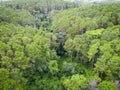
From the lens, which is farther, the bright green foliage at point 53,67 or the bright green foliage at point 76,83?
the bright green foliage at point 53,67

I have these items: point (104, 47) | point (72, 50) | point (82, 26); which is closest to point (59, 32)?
point (82, 26)

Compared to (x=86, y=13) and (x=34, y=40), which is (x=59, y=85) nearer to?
(x=34, y=40)

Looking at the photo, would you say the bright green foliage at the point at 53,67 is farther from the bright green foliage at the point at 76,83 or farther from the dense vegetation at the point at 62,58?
the bright green foliage at the point at 76,83

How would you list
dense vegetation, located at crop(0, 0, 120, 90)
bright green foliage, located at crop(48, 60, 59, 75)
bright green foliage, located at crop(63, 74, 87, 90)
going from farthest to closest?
bright green foliage, located at crop(48, 60, 59, 75), dense vegetation, located at crop(0, 0, 120, 90), bright green foliage, located at crop(63, 74, 87, 90)

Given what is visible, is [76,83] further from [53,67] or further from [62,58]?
[62,58]

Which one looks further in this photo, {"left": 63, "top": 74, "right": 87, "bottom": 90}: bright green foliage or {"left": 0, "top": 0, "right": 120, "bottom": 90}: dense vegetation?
{"left": 0, "top": 0, "right": 120, "bottom": 90}: dense vegetation

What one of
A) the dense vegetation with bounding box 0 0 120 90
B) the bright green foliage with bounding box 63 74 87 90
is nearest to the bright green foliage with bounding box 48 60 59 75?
the dense vegetation with bounding box 0 0 120 90

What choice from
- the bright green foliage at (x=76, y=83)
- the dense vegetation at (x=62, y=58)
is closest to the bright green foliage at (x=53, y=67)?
the dense vegetation at (x=62, y=58)

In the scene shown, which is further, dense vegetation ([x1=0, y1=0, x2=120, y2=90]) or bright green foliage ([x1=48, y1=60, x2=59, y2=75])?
bright green foliage ([x1=48, y1=60, x2=59, y2=75])

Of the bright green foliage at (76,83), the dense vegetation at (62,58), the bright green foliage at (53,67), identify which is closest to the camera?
the bright green foliage at (76,83)

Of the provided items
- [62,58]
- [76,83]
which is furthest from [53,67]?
[62,58]

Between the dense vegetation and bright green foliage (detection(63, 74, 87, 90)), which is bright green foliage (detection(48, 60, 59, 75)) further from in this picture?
bright green foliage (detection(63, 74, 87, 90))

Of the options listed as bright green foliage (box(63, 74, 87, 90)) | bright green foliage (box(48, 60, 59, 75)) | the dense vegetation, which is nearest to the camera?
bright green foliage (box(63, 74, 87, 90))
